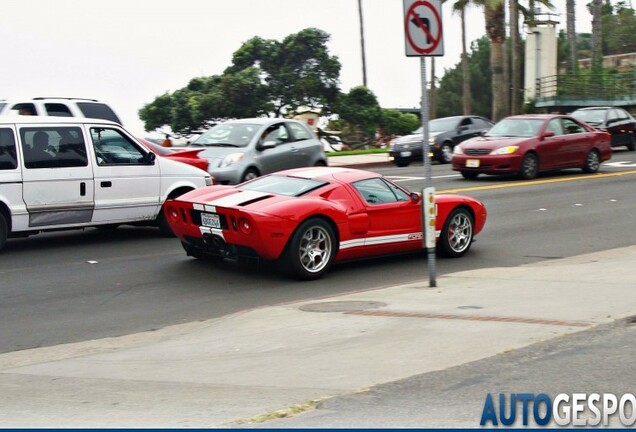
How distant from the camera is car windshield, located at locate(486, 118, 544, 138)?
2375 cm

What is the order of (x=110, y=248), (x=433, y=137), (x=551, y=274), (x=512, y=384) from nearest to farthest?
1. (x=512, y=384)
2. (x=551, y=274)
3. (x=110, y=248)
4. (x=433, y=137)

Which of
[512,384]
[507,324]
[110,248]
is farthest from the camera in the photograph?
[110,248]

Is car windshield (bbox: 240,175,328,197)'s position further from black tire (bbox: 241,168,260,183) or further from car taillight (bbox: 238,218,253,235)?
black tire (bbox: 241,168,260,183)

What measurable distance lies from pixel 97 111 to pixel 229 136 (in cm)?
279

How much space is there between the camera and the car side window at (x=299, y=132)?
20.6 meters

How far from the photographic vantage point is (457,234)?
13328mm

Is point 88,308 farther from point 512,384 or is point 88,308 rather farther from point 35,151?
A: point 512,384

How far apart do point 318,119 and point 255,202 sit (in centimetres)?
3048

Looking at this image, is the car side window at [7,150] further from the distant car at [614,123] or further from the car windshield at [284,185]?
the distant car at [614,123]

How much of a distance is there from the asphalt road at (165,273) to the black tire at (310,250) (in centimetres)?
17

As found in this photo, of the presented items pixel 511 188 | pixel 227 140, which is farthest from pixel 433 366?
pixel 511 188

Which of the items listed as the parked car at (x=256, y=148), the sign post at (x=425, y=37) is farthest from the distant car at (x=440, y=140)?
the sign post at (x=425, y=37)

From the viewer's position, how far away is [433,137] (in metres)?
29.7

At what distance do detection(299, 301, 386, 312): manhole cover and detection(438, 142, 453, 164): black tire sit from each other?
1999 cm
